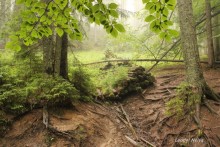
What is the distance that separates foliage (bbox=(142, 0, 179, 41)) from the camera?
5.12 feet

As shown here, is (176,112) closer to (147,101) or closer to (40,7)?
(147,101)

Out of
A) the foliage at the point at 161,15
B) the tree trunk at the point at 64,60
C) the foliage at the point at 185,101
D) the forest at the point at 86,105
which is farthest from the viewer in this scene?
the tree trunk at the point at 64,60

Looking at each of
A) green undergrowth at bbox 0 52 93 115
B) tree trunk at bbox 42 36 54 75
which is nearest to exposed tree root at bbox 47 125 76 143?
green undergrowth at bbox 0 52 93 115

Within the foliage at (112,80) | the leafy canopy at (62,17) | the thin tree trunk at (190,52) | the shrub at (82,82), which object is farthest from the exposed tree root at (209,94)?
the leafy canopy at (62,17)

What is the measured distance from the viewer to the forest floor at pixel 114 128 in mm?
3984

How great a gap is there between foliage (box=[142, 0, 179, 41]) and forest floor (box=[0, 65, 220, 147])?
3.15 meters

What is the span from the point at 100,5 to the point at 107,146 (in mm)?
3603

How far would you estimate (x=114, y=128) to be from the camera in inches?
214

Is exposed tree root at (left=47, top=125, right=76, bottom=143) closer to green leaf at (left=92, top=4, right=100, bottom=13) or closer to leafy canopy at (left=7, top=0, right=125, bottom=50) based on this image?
leafy canopy at (left=7, top=0, right=125, bottom=50)

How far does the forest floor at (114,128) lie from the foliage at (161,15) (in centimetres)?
315

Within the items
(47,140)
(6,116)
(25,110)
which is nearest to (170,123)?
(47,140)

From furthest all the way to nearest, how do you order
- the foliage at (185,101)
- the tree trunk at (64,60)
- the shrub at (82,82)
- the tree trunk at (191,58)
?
the shrub at (82,82), the tree trunk at (64,60), the tree trunk at (191,58), the foliage at (185,101)

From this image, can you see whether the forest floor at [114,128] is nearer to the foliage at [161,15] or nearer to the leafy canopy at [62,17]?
the leafy canopy at [62,17]

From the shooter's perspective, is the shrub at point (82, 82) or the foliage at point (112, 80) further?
the foliage at point (112, 80)
